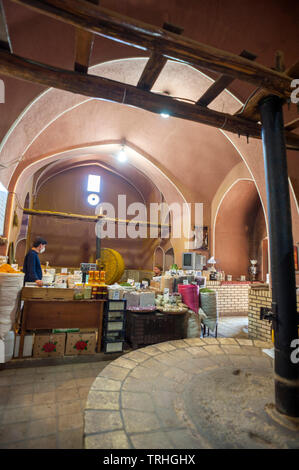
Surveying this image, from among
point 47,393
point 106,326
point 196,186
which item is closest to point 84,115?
point 196,186

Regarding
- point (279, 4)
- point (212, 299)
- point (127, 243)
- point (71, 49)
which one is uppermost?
point (279, 4)

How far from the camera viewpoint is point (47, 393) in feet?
10.5

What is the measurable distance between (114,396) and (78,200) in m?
14.4

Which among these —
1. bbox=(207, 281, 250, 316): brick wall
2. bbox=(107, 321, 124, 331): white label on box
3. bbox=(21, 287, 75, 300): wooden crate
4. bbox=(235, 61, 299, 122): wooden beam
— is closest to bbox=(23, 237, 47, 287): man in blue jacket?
bbox=(21, 287, 75, 300): wooden crate

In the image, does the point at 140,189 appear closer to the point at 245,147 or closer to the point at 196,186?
the point at 196,186

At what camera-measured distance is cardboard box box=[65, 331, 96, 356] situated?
4316 mm

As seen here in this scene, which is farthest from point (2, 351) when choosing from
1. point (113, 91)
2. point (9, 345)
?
point (113, 91)

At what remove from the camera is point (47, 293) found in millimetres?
4336

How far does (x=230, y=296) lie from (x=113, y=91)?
8.85 m

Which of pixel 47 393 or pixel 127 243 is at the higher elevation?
pixel 127 243

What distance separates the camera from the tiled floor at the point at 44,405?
7.66ft

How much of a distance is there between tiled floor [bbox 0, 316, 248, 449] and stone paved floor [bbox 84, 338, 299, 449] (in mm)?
799

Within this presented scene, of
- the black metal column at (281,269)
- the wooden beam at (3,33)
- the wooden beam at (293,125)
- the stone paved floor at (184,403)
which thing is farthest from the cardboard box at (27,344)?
the wooden beam at (293,125)

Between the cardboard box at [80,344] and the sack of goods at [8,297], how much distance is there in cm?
102
